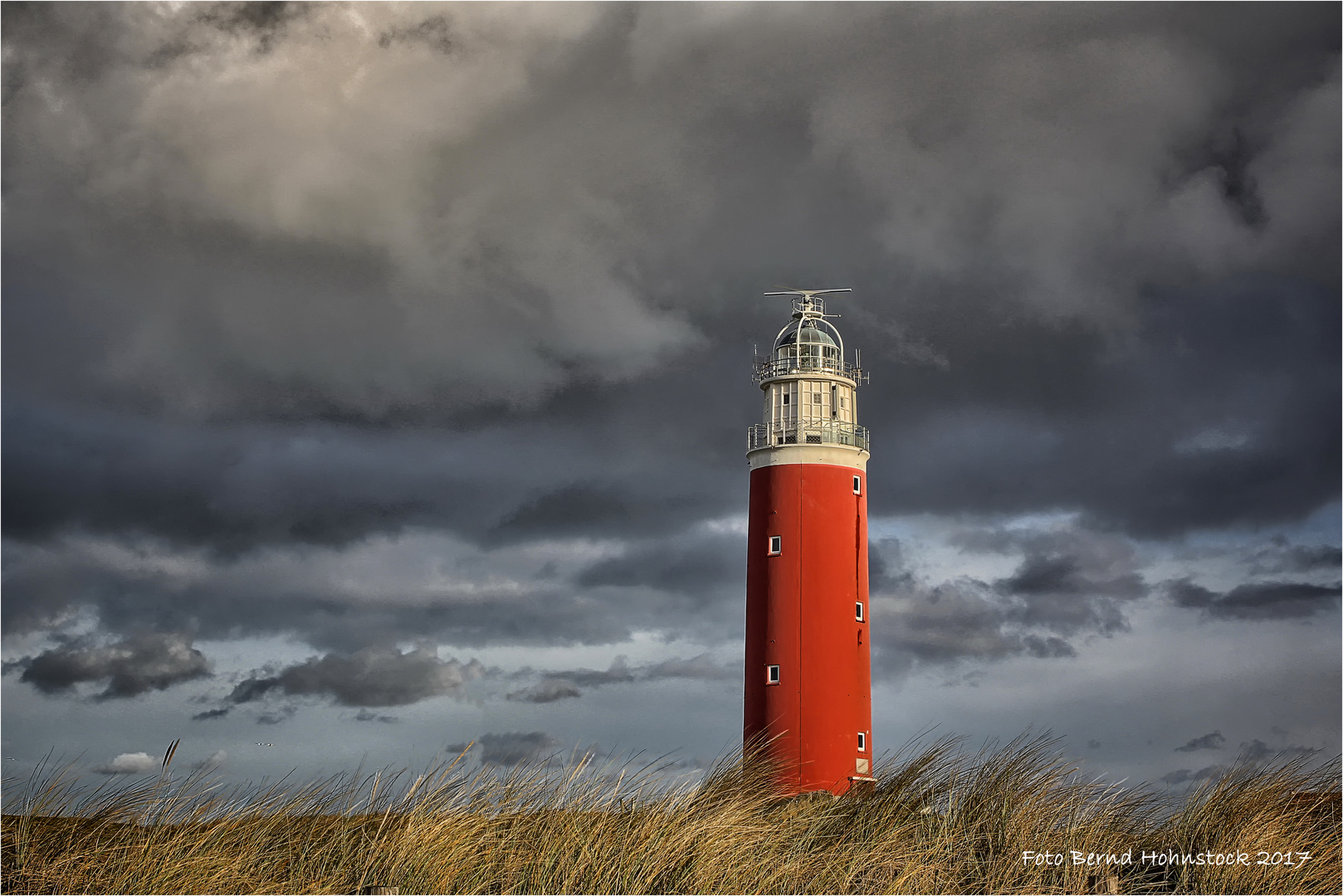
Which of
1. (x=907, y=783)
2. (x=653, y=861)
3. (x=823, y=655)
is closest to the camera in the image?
(x=653, y=861)

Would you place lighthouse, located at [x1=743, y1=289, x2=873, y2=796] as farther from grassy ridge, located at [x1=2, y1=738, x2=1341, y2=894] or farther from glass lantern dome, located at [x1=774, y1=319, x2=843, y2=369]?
grassy ridge, located at [x1=2, y1=738, x2=1341, y2=894]

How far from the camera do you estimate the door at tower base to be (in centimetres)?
3294

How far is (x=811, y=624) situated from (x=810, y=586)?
100cm

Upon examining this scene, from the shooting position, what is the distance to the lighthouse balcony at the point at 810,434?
116ft

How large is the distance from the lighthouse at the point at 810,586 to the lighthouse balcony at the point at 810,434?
3 cm

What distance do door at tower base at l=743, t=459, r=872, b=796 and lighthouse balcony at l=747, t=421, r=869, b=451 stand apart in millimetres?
482

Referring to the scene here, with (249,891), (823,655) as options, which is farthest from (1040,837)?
(823,655)

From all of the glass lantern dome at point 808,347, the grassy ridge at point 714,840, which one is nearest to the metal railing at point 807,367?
the glass lantern dome at point 808,347

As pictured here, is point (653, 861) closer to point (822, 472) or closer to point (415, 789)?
point (415, 789)

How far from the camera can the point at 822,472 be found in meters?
34.7

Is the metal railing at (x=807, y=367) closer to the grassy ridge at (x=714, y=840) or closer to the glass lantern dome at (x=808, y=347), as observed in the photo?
the glass lantern dome at (x=808, y=347)

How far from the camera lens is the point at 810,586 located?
33594 mm

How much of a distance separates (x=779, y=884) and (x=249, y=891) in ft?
15.1

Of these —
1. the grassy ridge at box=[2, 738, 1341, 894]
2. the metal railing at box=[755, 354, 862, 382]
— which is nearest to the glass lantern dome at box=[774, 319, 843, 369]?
the metal railing at box=[755, 354, 862, 382]
